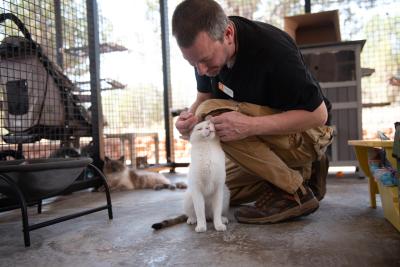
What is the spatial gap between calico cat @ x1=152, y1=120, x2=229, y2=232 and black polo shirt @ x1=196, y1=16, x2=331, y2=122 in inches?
10.4

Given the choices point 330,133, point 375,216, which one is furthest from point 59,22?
point 375,216

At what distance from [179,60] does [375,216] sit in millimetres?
3433

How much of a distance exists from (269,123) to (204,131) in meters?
0.29

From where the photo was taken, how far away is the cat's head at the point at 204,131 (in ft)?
5.29

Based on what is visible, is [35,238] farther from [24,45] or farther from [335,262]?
[24,45]

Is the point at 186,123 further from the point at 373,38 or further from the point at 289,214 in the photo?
the point at 373,38

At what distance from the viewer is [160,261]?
123cm

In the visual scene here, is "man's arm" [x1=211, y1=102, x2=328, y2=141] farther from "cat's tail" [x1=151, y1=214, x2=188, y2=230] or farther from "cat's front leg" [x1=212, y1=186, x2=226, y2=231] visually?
"cat's tail" [x1=151, y1=214, x2=188, y2=230]

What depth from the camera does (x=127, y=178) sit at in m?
3.43

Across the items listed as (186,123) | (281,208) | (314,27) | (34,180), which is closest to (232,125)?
(186,123)

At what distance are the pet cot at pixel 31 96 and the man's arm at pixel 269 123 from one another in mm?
1888

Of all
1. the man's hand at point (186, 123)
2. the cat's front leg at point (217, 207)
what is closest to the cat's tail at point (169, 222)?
the cat's front leg at point (217, 207)

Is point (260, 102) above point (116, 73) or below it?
below

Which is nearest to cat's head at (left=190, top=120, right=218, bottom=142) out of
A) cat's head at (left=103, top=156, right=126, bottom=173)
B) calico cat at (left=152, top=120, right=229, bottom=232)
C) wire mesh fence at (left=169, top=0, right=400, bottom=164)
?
calico cat at (left=152, top=120, right=229, bottom=232)
